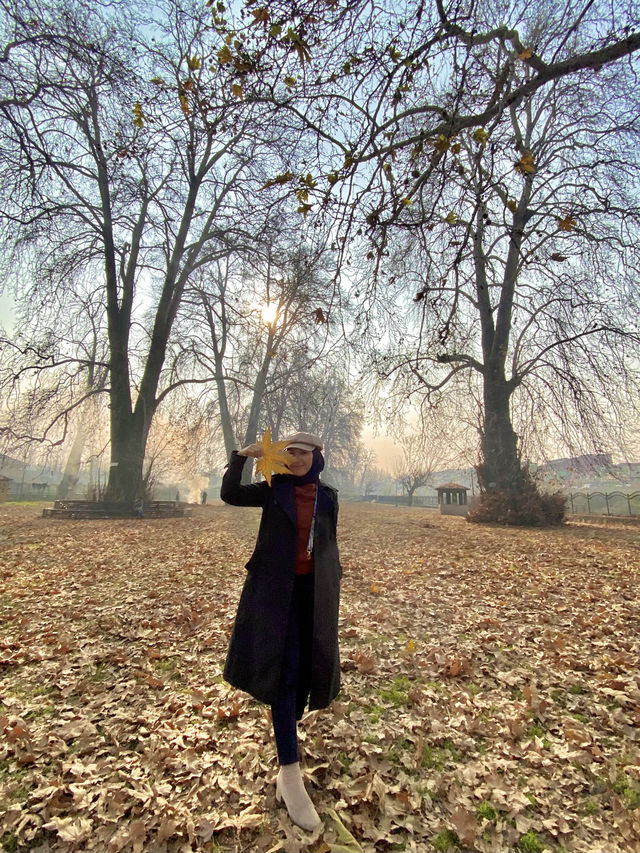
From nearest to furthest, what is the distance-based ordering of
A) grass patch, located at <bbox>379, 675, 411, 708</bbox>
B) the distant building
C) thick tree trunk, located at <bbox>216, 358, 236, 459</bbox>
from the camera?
A: grass patch, located at <bbox>379, 675, 411, 708</bbox>
thick tree trunk, located at <bbox>216, 358, 236, 459</bbox>
the distant building

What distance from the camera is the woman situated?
2180 millimetres

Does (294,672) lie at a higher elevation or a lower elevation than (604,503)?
lower

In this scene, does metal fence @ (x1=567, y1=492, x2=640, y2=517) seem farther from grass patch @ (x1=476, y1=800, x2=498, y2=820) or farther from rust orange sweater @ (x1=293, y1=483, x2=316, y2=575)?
rust orange sweater @ (x1=293, y1=483, x2=316, y2=575)

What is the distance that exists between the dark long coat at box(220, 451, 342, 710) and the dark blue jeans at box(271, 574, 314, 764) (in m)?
0.08

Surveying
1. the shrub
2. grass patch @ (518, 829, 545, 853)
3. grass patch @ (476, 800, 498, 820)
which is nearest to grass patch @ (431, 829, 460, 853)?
grass patch @ (476, 800, 498, 820)

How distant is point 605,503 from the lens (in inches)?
1012

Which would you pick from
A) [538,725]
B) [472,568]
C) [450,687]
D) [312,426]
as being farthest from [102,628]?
[312,426]

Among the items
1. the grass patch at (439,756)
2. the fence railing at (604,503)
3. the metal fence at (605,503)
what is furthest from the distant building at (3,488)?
the fence railing at (604,503)

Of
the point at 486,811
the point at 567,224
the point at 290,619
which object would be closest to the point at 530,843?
the point at 486,811

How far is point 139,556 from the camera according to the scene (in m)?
8.06

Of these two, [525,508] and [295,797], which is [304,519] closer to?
[295,797]

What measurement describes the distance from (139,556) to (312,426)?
1916cm

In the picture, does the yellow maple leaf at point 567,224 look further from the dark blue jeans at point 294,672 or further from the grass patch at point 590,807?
the grass patch at point 590,807

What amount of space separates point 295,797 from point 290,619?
2.97ft
